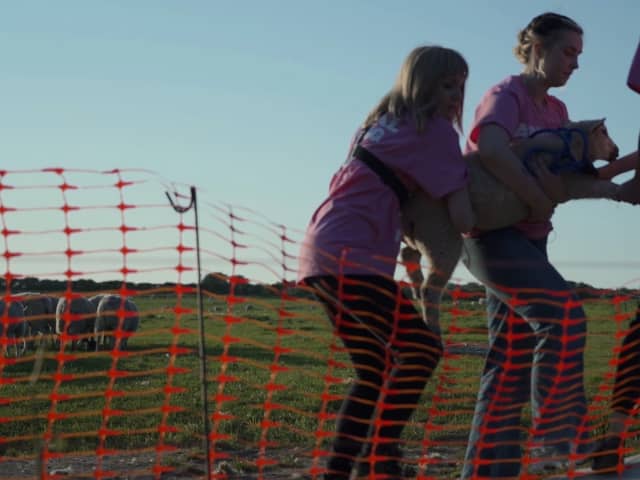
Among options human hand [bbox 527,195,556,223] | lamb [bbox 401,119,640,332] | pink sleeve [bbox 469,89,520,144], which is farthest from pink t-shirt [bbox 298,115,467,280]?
human hand [bbox 527,195,556,223]

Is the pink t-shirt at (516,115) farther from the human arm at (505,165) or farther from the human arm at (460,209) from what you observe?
the human arm at (460,209)

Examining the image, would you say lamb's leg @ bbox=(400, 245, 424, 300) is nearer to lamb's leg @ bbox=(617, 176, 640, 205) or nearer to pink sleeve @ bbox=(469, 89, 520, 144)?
pink sleeve @ bbox=(469, 89, 520, 144)

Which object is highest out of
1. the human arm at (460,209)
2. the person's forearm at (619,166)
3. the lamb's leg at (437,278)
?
the person's forearm at (619,166)

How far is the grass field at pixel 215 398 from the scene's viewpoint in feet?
15.9

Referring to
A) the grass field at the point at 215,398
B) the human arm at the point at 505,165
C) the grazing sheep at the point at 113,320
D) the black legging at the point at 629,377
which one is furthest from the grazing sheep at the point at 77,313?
the human arm at the point at 505,165

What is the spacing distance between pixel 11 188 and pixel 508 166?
2.23 meters

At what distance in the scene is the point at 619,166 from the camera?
14.2 feet

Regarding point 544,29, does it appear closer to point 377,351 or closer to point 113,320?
point 377,351

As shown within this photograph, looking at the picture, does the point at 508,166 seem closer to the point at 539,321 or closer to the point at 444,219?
the point at 444,219

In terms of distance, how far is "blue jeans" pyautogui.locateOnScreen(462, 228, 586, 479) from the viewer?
4141 mm

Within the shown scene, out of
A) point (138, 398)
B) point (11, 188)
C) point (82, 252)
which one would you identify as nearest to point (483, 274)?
point (82, 252)

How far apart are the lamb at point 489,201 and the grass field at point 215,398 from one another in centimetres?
59

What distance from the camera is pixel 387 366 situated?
3.77 metres

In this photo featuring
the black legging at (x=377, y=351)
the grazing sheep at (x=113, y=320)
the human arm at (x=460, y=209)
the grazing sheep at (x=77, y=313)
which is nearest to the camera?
the black legging at (x=377, y=351)
